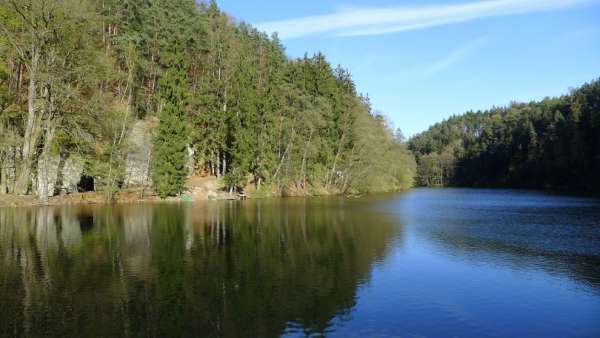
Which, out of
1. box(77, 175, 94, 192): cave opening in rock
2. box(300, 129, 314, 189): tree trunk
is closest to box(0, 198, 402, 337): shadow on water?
box(77, 175, 94, 192): cave opening in rock

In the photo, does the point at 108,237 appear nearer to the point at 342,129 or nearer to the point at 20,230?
the point at 20,230

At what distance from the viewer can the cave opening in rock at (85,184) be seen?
189ft

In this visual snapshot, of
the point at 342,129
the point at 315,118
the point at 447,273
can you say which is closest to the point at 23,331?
the point at 447,273

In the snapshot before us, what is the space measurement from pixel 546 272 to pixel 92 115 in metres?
45.4

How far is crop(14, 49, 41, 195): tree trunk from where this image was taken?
4597 cm

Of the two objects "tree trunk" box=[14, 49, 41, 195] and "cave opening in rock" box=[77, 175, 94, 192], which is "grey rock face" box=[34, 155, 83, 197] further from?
"tree trunk" box=[14, 49, 41, 195]

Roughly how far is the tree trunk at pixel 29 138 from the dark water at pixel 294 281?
17.4 metres

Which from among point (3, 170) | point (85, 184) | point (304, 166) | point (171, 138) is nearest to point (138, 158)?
point (171, 138)

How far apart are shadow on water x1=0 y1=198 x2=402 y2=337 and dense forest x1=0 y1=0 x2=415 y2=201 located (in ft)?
63.8

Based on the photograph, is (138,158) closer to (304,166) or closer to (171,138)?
(171,138)

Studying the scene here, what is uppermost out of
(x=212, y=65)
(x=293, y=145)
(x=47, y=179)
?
(x=212, y=65)

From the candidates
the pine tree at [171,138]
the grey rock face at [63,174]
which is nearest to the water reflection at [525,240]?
the pine tree at [171,138]

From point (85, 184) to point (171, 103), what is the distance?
14.7m

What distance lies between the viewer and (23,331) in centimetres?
1131
